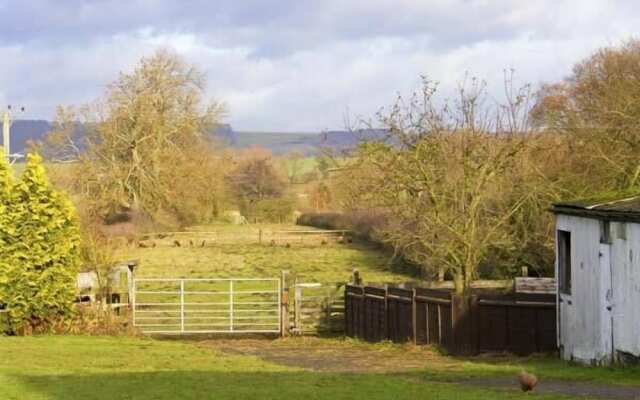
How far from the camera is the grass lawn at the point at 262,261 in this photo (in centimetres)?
5453

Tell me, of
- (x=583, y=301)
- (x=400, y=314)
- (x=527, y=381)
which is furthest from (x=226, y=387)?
(x=400, y=314)

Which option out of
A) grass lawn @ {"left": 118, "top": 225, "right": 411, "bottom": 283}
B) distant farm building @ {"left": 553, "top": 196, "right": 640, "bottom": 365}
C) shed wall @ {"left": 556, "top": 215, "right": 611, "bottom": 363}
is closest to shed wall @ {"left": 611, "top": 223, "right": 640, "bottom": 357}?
distant farm building @ {"left": 553, "top": 196, "right": 640, "bottom": 365}

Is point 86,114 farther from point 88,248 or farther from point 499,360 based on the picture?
point 499,360

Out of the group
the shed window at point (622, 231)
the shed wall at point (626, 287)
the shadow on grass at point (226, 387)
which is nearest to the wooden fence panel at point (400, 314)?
the shed wall at point (626, 287)

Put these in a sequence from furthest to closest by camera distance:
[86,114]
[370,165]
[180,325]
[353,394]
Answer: [86,114] < [180,325] < [370,165] < [353,394]

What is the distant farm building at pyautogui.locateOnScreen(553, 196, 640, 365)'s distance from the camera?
19.8m

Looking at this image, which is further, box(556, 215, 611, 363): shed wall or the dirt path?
box(556, 215, 611, 363): shed wall

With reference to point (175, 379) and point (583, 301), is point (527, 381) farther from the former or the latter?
point (583, 301)

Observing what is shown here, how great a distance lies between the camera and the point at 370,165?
31688 millimetres

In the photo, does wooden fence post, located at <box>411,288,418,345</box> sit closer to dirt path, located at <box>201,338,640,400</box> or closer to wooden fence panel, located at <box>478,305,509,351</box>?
dirt path, located at <box>201,338,640,400</box>

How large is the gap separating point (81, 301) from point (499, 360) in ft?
46.4

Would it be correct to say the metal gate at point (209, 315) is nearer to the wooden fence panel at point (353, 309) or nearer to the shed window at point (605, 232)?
the wooden fence panel at point (353, 309)

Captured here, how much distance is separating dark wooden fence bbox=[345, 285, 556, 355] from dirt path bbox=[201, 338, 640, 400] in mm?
589

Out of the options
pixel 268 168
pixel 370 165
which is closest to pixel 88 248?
pixel 370 165
